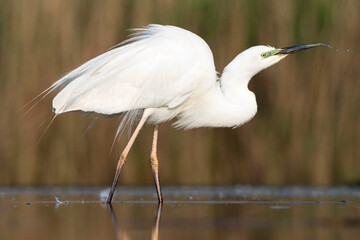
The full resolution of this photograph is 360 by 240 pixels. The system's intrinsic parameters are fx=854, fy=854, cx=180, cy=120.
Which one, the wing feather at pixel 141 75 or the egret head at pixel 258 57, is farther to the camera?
the egret head at pixel 258 57

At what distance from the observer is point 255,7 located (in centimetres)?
848

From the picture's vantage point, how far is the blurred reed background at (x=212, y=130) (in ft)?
26.9

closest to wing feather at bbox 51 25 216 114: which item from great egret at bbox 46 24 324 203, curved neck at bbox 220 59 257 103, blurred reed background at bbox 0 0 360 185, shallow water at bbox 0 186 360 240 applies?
great egret at bbox 46 24 324 203

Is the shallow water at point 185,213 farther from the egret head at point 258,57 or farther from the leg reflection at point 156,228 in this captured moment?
the egret head at point 258,57

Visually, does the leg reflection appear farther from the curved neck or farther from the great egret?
the curved neck

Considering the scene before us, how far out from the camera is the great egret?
6.76 meters

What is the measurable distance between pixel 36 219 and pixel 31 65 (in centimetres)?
328

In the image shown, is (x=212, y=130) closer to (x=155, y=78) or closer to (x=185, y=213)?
(x=155, y=78)

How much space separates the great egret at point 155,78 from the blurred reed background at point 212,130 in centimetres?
121

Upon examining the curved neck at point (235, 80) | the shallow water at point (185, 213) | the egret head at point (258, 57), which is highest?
the egret head at point (258, 57)

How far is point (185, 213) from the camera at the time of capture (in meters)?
5.66

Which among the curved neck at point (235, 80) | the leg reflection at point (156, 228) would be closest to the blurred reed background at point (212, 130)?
the curved neck at point (235, 80)

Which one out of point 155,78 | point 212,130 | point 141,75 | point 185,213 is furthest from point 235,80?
point 185,213

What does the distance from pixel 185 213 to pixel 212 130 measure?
104 inches
